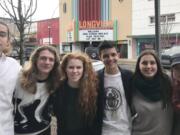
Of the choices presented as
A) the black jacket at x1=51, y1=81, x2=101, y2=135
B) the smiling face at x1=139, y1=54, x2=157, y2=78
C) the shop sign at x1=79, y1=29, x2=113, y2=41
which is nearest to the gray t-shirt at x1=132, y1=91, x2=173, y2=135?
the smiling face at x1=139, y1=54, x2=157, y2=78

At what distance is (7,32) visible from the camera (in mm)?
3709

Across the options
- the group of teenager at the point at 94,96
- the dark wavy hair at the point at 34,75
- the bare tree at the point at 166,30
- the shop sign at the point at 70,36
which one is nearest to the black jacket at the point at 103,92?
the group of teenager at the point at 94,96

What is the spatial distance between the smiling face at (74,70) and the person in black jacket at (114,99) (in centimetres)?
23

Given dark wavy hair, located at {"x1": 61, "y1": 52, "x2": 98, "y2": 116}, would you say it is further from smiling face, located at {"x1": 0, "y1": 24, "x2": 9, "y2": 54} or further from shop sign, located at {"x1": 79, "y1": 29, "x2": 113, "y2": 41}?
shop sign, located at {"x1": 79, "y1": 29, "x2": 113, "y2": 41}

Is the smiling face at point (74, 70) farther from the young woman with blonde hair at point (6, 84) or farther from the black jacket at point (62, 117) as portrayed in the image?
the young woman with blonde hair at point (6, 84)

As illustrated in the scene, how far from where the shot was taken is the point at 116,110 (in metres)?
3.90

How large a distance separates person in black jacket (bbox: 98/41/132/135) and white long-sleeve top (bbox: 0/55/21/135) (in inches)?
34.4

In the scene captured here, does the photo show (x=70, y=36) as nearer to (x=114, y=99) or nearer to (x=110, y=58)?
(x=110, y=58)

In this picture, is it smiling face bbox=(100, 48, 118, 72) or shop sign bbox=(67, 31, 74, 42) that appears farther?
shop sign bbox=(67, 31, 74, 42)

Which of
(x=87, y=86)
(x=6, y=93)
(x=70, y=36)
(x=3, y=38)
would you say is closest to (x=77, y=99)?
(x=87, y=86)

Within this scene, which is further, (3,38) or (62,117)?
(62,117)

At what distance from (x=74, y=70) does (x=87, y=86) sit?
8.0 inches

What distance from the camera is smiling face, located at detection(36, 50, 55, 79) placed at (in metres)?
3.98

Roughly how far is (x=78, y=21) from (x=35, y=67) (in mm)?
44229
